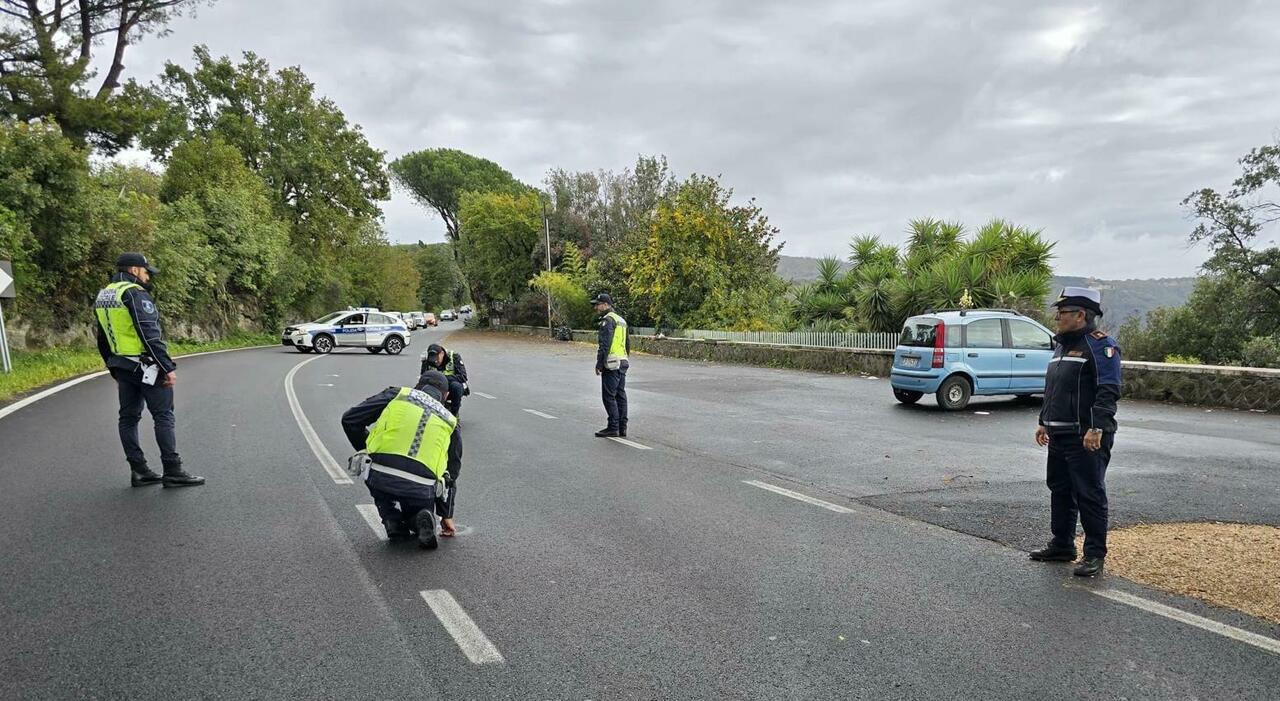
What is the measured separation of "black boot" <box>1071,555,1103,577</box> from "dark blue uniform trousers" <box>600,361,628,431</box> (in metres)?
6.24

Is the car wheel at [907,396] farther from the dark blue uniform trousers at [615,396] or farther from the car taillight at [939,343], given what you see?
the dark blue uniform trousers at [615,396]

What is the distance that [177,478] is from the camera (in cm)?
704

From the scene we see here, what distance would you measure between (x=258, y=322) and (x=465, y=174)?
1442 inches

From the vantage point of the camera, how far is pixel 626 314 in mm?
38594

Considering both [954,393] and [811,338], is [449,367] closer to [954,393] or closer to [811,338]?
[954,393]

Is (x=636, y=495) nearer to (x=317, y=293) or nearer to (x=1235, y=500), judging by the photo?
(x=1235, y=500)

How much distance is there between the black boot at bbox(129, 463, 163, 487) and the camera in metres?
7.07

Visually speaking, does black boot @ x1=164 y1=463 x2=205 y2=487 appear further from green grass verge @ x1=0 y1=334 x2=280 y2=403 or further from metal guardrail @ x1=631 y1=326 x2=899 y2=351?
metal guardrail @ x1=631 y1=326 x2=899 y2=351

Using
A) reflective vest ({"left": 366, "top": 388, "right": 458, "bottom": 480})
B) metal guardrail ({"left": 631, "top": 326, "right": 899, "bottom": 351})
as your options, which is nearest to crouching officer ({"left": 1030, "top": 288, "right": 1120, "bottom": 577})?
reflective vest ({"left": 366, "top": 388, "right": 458, "bottom": 480})

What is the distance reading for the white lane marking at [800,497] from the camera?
6.55 m

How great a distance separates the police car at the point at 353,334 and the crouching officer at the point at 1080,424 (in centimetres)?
2901

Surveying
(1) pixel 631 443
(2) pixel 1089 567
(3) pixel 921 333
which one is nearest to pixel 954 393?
(3) pixel 921 333

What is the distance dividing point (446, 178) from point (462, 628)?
77.1 m

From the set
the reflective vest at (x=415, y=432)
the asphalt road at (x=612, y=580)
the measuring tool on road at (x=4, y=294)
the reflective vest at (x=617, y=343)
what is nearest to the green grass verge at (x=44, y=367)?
the measuring tool on road at (x=4, y=294)
